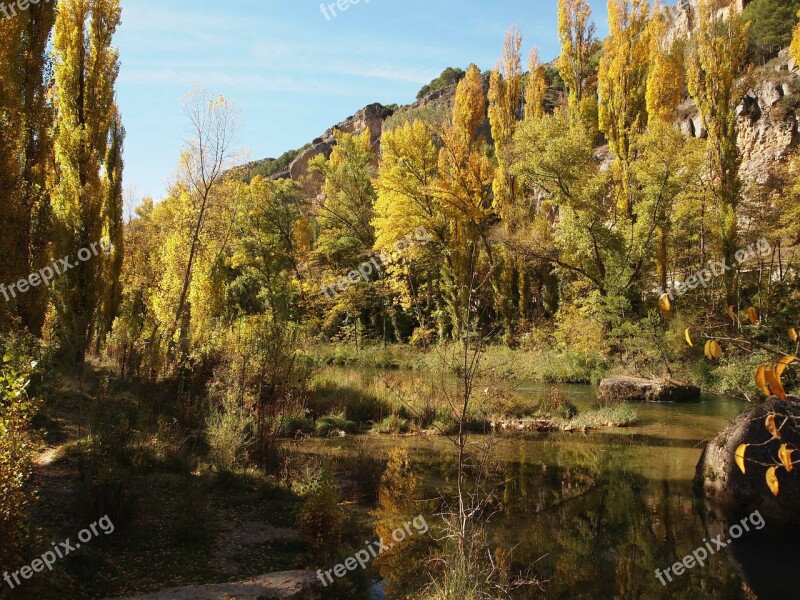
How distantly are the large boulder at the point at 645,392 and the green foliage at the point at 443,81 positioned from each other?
76405mm

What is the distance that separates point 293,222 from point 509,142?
45.4 ft

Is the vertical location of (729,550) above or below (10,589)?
below

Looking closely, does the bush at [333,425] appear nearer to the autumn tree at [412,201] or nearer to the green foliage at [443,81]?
the autumn tree at [412,201]

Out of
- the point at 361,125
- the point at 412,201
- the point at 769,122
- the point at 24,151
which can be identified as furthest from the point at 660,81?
the point at 361,125

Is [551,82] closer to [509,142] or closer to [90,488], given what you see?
[509,142]

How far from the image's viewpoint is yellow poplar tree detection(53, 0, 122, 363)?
1290cm

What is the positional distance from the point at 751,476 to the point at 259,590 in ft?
21.4

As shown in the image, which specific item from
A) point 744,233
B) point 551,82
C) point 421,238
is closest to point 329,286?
point 421,238

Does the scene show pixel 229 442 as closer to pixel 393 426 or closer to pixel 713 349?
pixel 393 426

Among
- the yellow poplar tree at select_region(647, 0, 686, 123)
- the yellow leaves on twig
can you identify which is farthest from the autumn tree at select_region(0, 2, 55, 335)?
the yellow poplar tree at select_region(647, 0, 686, 123)

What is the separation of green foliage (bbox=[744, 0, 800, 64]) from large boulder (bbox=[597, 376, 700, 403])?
42.5m

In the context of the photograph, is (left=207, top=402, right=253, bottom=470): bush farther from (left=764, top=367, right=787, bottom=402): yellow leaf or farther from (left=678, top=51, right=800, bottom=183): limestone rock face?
(left=678, top=51, right=800, bottom=183): limestone rock face

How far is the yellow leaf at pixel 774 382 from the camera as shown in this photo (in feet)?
5.23

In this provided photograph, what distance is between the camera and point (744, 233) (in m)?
24.7
